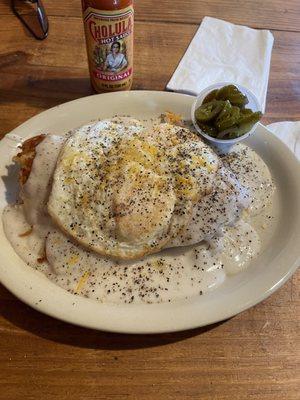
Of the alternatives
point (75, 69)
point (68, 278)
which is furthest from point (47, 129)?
point (68, 278)

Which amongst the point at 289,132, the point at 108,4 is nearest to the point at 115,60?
the point at 108,4

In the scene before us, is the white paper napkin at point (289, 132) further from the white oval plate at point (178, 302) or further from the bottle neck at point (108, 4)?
the bottle neck at point (108, 4)

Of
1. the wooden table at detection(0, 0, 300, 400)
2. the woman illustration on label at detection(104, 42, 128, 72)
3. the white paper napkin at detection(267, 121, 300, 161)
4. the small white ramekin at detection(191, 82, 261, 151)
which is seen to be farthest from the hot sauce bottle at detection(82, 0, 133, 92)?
the wooden table at detection(0, 0, 300, 400)

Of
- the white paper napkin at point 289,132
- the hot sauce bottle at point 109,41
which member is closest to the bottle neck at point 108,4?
the hot sauce bottle at point 109,41

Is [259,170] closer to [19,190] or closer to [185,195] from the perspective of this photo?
[185,195]

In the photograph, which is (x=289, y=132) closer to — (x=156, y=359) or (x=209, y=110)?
(x=209, y=110)

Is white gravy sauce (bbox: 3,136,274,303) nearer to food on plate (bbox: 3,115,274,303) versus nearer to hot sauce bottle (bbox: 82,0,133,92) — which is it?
food on plate (bbox: 3,115,274,303)
